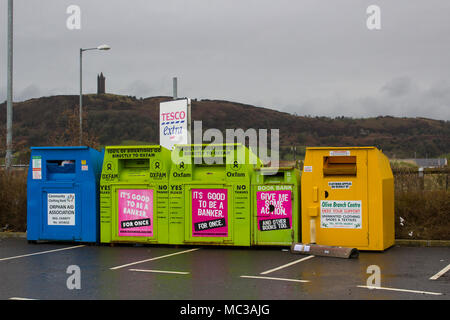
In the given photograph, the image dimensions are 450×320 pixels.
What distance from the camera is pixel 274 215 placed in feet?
33.8

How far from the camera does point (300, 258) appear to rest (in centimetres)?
926

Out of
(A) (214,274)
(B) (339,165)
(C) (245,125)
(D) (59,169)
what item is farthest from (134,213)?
(C) (245,125)

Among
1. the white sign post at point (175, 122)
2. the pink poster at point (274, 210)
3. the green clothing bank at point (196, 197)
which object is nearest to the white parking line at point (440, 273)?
the green clothing bank at point (196, 197)

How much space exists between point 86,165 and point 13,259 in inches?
94.2

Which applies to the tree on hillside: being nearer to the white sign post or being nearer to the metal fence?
the white sign post

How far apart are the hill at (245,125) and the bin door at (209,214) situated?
3419cm

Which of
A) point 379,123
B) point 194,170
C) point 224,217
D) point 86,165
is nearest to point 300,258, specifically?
point 224,217

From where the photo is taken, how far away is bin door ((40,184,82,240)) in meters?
11.1

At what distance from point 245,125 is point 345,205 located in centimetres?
4643

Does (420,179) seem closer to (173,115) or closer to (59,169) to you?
(59,169)

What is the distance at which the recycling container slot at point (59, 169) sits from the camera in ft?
37.4

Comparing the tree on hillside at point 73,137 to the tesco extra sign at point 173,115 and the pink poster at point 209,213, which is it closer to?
the tesco extra sign at point 173,115

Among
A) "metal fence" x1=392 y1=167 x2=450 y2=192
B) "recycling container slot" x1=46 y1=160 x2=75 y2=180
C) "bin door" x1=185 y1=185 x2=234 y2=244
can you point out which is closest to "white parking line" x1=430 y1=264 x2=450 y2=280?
"bin door" x1=185 y1=185 x2=234 y2=244

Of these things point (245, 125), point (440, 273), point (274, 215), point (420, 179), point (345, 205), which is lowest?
point (440, 273)
